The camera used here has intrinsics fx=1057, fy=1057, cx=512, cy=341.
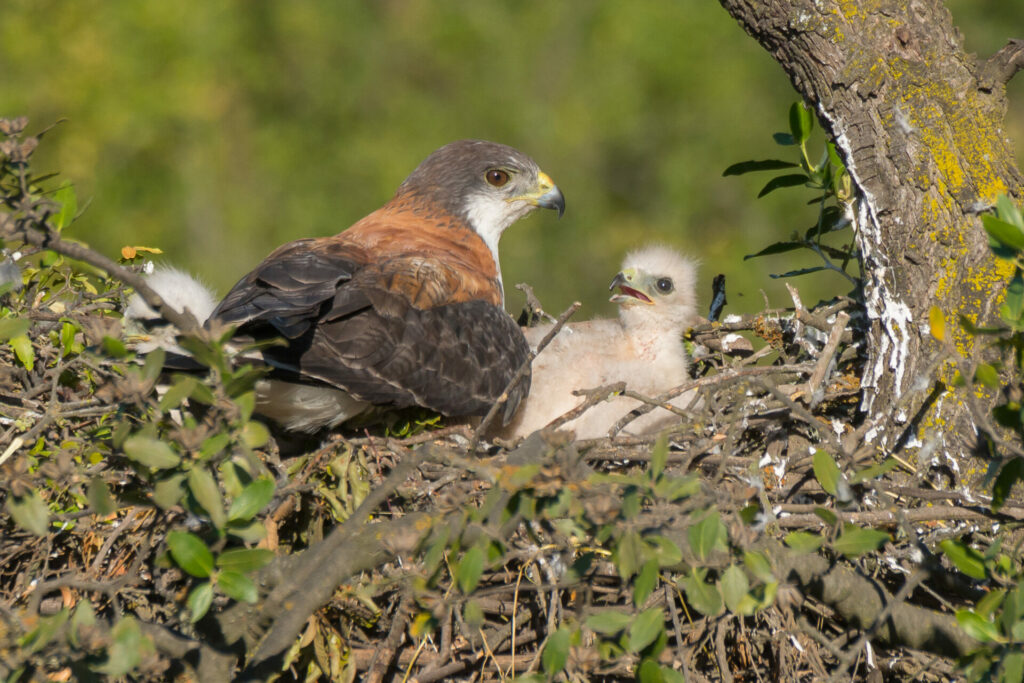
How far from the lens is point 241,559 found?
1.98 m

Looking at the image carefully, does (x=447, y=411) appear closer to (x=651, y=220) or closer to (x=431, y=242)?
(x=431, y=242)

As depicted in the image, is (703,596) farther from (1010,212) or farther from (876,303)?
(876,303)

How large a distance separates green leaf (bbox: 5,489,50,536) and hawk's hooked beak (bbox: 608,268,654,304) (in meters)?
3.08

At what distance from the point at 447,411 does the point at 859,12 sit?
73.0 inches

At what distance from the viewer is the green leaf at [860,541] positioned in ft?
6.77

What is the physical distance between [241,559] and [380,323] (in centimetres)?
161

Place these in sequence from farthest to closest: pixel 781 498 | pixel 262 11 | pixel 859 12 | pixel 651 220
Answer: pixel 262 11 < pixel 651 220 < pixel 859 12 < pixel 781 498

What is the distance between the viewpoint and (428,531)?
79.7 inches

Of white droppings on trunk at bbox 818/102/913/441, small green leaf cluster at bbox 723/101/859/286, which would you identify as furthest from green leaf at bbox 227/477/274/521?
small green leaf cluster at bbox 723/101/859/286

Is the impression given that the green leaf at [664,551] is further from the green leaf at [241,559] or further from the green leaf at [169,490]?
the green leaf at [169,490]

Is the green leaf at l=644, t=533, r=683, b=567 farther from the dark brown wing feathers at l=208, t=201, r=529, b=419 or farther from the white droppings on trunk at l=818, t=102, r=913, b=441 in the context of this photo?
the white droppings on trunk at l=818, t=102, r=913, b=441

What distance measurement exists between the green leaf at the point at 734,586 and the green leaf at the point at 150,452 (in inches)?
40.4

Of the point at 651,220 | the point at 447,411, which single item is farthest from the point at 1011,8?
the point at 447,411

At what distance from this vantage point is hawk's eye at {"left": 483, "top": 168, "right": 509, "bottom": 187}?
192 inches
